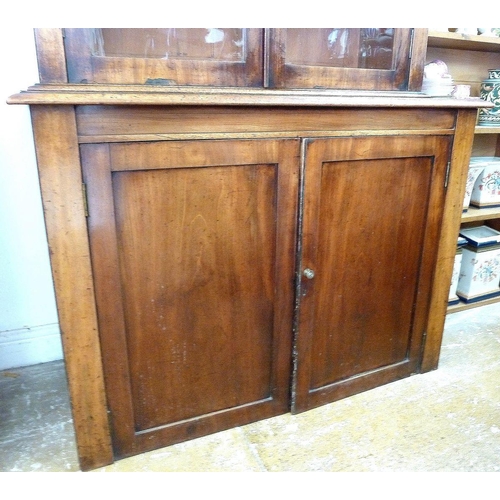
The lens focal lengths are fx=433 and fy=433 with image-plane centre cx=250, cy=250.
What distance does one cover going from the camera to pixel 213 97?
937mm

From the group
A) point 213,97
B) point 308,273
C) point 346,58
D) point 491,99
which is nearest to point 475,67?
point 491,99

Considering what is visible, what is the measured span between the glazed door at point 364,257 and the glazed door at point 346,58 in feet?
0.51

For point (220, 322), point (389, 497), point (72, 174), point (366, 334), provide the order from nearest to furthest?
point (389, 497)
point (72, 174)
point (220, 322)
point (366, 334)

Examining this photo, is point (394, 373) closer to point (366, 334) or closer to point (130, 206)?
point (366, 334)

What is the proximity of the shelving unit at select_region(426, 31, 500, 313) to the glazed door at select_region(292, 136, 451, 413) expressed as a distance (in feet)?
1.99

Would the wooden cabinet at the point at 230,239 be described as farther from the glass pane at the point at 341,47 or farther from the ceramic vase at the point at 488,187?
the ceramic vase at the point at 488,187

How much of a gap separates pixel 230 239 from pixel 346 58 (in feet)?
1.84

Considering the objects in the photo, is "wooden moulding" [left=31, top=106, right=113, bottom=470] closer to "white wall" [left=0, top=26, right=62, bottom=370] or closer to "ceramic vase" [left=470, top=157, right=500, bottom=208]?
"white wall" [left=0, top=26, right=62, bottom=370]

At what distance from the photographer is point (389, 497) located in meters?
0.48

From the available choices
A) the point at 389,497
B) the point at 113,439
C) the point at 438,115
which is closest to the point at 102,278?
the point at 113,439

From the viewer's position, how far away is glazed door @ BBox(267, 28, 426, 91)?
1.03m

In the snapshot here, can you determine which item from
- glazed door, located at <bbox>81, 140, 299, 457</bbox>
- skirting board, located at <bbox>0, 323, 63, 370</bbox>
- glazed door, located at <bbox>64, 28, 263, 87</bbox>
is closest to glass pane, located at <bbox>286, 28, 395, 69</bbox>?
glazed door, located at <bbox>64, 28, 263, 87</bbox>

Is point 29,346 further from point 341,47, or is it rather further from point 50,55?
point 341,47

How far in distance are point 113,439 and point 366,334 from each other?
79 cm
